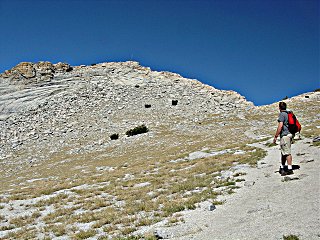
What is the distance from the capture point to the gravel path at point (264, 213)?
7723mm

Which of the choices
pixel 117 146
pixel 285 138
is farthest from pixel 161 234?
pixel 117 146

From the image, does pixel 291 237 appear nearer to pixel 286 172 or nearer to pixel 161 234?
pixel 161 234

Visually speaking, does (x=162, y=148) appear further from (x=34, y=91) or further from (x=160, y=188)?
(x=34, y=91)

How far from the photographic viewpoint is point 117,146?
39594 millimetres

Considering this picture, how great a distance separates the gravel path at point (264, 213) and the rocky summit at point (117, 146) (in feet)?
2.00

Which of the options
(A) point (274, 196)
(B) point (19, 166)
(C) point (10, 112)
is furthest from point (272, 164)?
(C) point (10, 112)

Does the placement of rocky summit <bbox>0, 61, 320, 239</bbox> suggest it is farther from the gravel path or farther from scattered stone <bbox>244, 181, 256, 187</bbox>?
the gravel path

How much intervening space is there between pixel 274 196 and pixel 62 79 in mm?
65311

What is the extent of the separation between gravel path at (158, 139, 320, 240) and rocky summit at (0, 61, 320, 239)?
61cm

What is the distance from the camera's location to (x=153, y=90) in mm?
66812

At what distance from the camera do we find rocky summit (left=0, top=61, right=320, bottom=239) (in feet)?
41.3

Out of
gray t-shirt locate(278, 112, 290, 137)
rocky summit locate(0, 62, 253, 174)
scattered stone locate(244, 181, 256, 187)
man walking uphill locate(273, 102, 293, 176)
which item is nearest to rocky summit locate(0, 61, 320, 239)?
scattered stone locate(244, 181, 256, 187)

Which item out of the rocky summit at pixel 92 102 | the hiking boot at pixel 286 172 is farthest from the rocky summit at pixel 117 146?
the hiking boot at pixel 286 172

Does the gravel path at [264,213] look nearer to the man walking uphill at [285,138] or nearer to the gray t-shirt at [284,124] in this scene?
the man walking uphill at [285,138]
